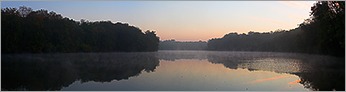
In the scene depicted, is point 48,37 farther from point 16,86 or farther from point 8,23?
point 16,86

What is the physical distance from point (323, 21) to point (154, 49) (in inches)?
2760

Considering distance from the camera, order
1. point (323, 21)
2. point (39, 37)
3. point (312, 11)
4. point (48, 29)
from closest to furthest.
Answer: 1. point (323, 21)
2. point (312, 11)
3. point (39, 37)
4. point (48, 29)

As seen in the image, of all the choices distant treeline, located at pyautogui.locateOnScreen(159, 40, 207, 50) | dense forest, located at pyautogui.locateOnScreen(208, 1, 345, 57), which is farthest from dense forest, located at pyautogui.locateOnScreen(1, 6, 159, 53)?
distant treeline, located at pyautogui.locateOnScreen(159, 40, 207, 50)

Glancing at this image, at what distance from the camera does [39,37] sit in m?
56.5

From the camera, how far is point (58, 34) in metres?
62.8

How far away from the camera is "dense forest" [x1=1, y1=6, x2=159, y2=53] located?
51.2 meters

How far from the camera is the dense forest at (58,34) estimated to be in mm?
51250

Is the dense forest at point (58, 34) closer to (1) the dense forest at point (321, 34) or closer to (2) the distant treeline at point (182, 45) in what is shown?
(1) the dense forest at point (321, 34)

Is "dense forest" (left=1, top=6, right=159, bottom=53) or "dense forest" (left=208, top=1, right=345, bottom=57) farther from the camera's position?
"dense forest" (left=1, top=6, right=159, bottom=53)

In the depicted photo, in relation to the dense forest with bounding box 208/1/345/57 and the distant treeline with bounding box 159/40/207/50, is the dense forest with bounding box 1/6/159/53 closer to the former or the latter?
the dense forest with bounding box 208/1/345/57

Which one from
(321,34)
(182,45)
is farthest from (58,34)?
(182,45)

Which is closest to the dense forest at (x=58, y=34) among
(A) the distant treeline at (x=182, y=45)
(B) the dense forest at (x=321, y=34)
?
(B) the dense forest at (x=321, y=34)

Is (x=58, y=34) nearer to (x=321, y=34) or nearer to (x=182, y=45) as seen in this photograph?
(x=321, y=34)

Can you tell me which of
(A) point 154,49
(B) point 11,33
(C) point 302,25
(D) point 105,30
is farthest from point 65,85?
(A) point 154,49
